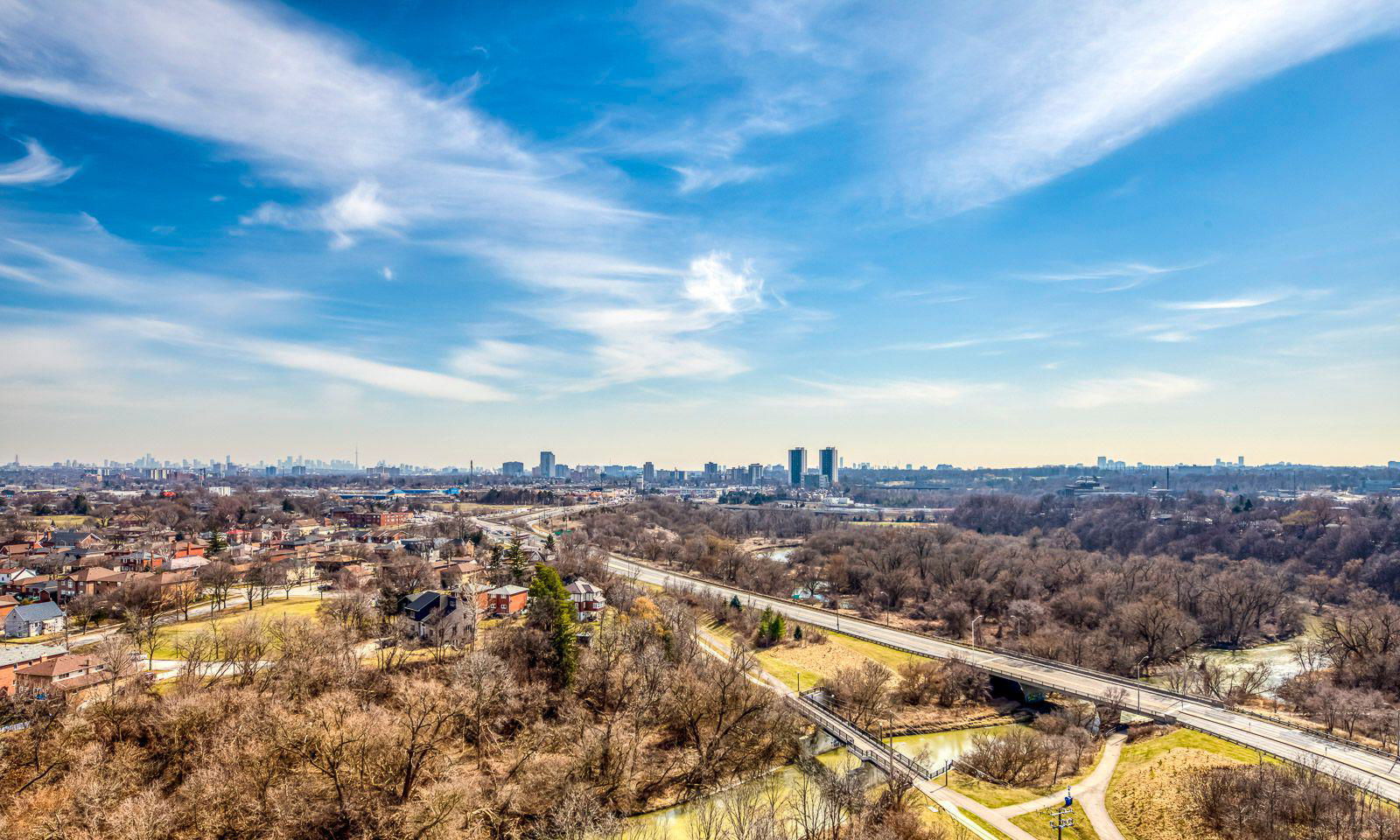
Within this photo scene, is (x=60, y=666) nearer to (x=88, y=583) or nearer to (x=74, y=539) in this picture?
(x=88, y=583)

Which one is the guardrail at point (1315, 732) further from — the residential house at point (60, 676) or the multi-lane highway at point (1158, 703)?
the residential house at point (60, 676)

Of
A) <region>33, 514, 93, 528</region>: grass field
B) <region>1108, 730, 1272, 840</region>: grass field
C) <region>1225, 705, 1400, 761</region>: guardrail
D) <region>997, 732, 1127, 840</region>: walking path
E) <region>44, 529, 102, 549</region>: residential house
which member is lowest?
<region>997, 732, 1127, 840</region>: walking path

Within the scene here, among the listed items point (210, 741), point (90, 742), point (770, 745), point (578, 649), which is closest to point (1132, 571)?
point (770, 745)

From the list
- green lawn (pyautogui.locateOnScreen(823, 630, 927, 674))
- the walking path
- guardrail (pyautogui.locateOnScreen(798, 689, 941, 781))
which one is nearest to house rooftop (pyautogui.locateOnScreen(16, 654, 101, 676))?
guardrail (pyautogui.locateOnScreen(798, 689, 941, 781))

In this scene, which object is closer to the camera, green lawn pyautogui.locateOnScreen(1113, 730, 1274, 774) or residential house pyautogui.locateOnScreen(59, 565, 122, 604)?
green lawn pyautogui.locateOnScreen(1113, 730, 1274, 774)

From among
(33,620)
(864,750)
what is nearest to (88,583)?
(33,620)

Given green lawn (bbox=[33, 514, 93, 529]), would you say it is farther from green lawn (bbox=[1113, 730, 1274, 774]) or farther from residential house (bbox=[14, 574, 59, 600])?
green lawn (bbox=[1113, 730, 1274, 774])
